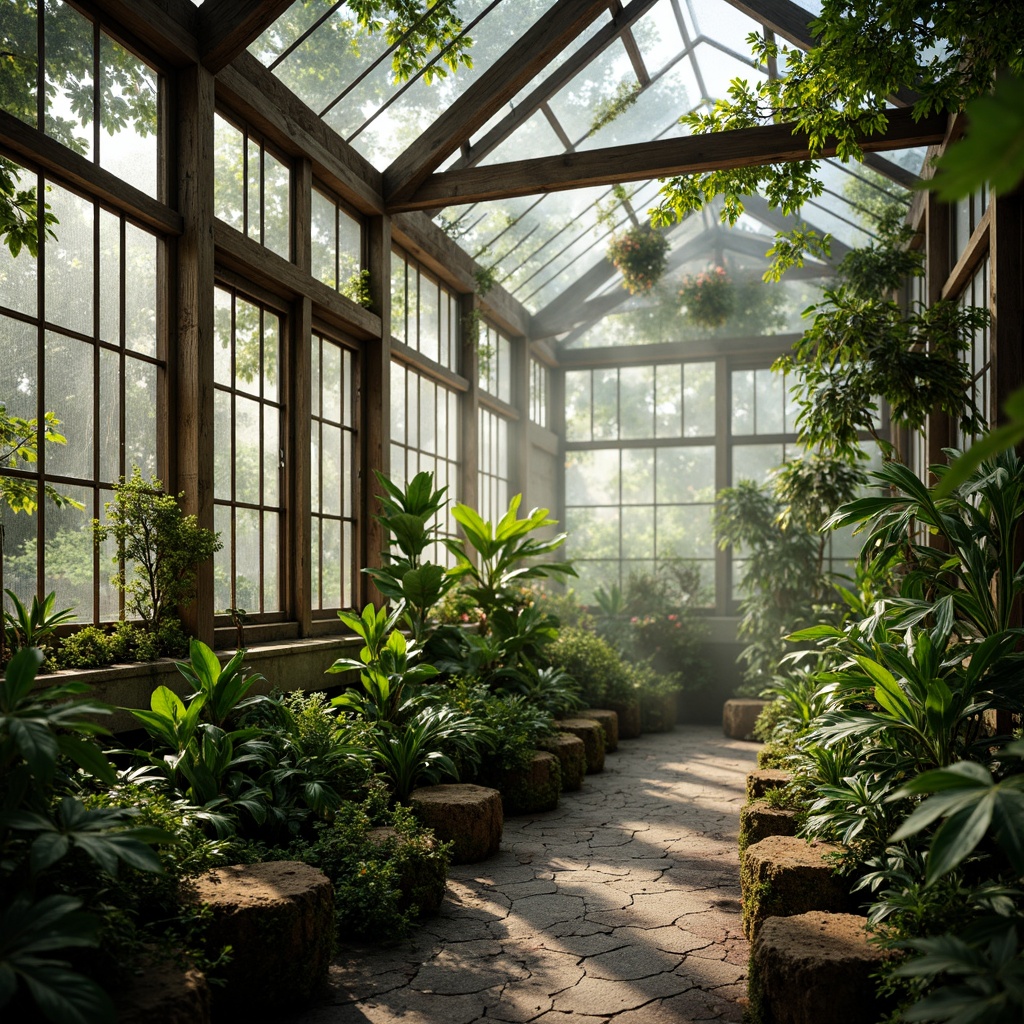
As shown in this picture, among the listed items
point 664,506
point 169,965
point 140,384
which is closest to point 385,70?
point 140,384

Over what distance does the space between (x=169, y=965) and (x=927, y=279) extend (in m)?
6.07

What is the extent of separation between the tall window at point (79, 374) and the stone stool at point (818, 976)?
2745mm

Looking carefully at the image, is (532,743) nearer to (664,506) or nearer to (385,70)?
(385,70)

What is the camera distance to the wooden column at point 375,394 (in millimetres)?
6055

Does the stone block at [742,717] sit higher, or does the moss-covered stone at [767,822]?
the moss-covered stone at [767,822]

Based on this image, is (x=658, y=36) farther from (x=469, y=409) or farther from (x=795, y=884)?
(x=795, y=884)

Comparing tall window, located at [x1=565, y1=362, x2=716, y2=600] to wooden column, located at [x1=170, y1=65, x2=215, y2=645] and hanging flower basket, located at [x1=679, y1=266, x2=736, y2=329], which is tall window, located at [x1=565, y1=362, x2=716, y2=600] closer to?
hanging flower basket, located at [x1=679, y1=266, x2=736, y2=329]

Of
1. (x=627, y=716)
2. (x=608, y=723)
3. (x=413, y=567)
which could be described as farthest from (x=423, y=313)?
(x=627, y=716)

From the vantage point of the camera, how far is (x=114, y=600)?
12.4 ft

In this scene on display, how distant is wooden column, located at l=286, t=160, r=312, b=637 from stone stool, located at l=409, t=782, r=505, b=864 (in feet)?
5.40

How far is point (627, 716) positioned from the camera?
7.45 metres

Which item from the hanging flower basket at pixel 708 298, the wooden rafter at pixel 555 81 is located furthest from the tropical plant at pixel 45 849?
the hanging flower basket at pixel 708 298

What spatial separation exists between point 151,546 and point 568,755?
263 centimetres

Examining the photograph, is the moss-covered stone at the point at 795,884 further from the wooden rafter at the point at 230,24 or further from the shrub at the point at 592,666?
the shrub at the point at 592,666
